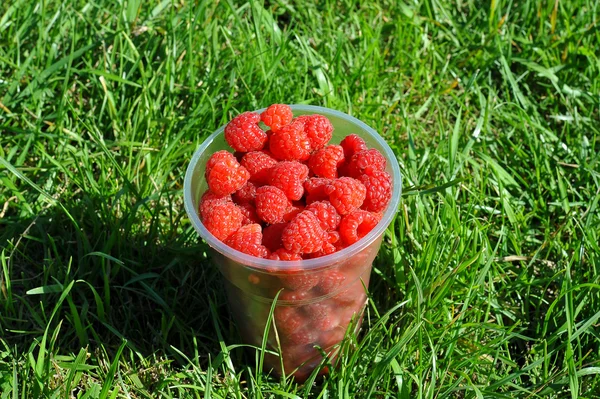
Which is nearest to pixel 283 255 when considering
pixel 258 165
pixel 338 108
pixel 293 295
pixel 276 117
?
pixel 293 295

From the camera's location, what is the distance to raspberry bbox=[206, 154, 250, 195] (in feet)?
5.57

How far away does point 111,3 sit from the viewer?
9.20ft

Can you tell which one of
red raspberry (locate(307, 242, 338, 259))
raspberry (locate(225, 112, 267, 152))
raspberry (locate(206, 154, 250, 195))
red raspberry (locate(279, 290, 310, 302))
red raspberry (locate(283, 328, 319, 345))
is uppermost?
raspberry (locate(225, 112, 267, 152))

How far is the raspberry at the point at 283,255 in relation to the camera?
1.61m

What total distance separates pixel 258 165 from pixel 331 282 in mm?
327

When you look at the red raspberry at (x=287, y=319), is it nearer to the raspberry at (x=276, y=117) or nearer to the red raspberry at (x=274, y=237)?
the red raspberry at (x=274, y=237)

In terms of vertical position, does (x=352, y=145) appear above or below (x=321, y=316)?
above

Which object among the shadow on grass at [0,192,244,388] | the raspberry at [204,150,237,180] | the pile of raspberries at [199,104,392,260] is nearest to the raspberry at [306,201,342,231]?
the pile of raspberries at [199,104,392,260]

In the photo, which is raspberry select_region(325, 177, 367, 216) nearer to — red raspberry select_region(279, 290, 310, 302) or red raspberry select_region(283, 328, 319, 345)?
red raspberry select_region(279, 290, 310, 302)

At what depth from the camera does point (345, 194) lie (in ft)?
5.38

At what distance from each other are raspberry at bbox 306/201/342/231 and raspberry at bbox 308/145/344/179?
0.13m

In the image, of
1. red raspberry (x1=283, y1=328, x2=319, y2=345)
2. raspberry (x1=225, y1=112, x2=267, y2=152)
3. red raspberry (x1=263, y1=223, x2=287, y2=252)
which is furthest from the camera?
red raspberry (x1=283, y1=328, x2=319, y2=345)

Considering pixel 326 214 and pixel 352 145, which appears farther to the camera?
pixel 352 145

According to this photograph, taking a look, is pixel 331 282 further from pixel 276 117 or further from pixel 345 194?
pixel 276 117
